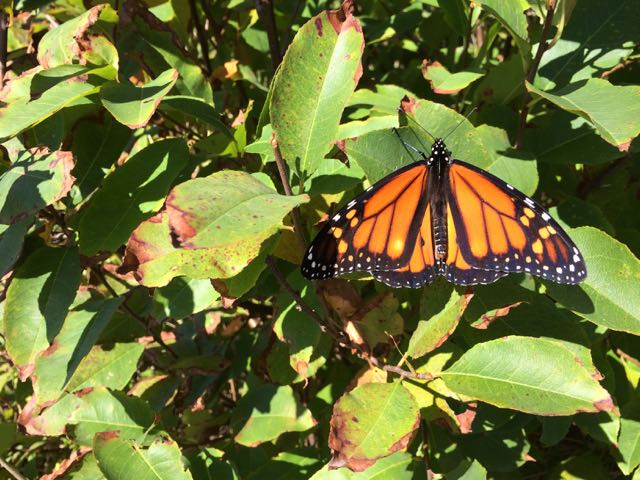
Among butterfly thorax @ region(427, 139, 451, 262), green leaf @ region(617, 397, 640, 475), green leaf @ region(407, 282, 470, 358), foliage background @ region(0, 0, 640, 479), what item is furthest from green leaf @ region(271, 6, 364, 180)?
green leaf @ region(617, 397, 640, 475)

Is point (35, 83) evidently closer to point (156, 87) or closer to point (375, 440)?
point (156, 87)

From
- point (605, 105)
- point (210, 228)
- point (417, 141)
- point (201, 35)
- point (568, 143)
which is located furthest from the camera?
point (201, 35)

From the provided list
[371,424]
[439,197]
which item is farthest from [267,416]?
[439,197]

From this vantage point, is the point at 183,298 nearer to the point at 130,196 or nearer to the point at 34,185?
the point at 130,196

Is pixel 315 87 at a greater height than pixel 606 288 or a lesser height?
greater

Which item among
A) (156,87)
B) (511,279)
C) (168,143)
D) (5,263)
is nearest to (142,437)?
(5,263)

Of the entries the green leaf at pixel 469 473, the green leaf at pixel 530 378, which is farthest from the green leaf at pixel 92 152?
the green leaf at pixel 469 473
